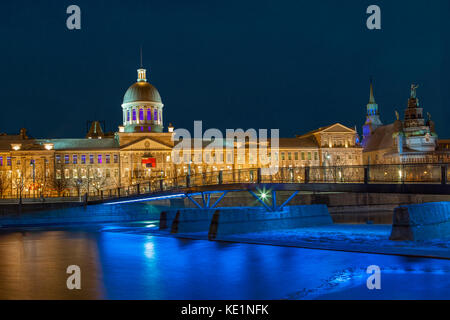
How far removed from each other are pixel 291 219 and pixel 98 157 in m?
84.4

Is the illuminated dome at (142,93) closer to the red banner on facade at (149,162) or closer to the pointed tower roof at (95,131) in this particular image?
the red banner on facade at (149,162)

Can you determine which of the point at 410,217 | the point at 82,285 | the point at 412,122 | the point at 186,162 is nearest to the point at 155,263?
the point at 82,285

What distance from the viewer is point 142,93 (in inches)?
4781

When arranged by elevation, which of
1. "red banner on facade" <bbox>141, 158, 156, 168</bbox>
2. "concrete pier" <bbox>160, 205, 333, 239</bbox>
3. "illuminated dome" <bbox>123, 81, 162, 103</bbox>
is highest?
"illuminated dome" <bbox>123, 81, 162, 103</bbox>

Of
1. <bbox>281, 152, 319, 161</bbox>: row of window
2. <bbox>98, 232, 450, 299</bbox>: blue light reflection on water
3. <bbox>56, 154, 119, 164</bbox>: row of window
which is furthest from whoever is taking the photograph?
<bbox>281, 152, 319, 161</bbox>: row of window

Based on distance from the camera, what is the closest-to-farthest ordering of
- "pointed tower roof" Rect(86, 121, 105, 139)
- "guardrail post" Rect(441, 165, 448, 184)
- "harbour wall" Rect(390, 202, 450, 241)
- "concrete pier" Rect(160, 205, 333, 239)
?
"guardrail post" Rect(441, 165, 448, 184)
"harbour wall" Rect(390, 202, 450, 241)
"concrete pier" Rect(160, 205, 333, 239)
"pointed tower roof" Rect(86, 121, 105, 139)

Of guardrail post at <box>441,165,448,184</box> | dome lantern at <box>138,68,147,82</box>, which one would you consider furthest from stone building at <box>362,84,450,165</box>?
guardrail post at <box>441,165,448,184</box>

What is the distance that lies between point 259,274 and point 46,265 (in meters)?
10.5

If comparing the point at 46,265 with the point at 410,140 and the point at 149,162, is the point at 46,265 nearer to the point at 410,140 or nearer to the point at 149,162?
the point at 149,162

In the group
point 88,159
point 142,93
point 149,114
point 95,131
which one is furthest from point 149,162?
point 95,131

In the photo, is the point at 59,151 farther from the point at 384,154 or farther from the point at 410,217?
the point at 410,217

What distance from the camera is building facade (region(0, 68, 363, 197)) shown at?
116 meters

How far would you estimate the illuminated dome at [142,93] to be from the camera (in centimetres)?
12138

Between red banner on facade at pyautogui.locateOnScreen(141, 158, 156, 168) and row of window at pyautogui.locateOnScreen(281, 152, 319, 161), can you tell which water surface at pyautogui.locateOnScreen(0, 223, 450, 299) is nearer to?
red banner on facade at pyautogui.locateOnScreen(141, 158, 156, 168)
